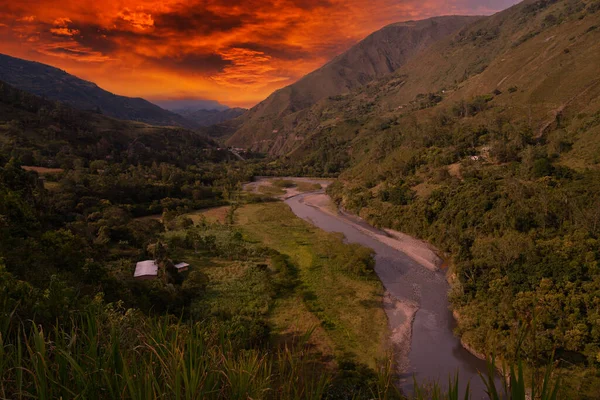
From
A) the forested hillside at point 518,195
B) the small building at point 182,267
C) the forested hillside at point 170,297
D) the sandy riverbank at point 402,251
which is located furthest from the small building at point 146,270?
the forested hillside at point 518,195

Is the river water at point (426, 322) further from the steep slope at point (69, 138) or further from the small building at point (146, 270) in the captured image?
the steep slope at point (69, 138)

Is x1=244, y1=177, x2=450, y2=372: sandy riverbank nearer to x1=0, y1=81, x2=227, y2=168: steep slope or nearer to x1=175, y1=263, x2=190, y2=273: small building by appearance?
x1=175, y1=263, x2=190, y2=273: small building

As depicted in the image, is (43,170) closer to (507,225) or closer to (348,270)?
(348,270)

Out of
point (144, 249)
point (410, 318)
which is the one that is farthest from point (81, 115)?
point (410, 318)

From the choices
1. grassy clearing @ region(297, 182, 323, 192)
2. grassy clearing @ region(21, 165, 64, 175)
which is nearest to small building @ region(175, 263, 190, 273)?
grassy clearing @ region(21, 165, 64, 175)

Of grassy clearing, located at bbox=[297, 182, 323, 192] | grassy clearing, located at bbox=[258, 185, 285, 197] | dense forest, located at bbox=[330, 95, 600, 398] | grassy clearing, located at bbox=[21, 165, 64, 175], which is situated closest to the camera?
dense forest, located at bbox=[330, 95, 600, 398]
